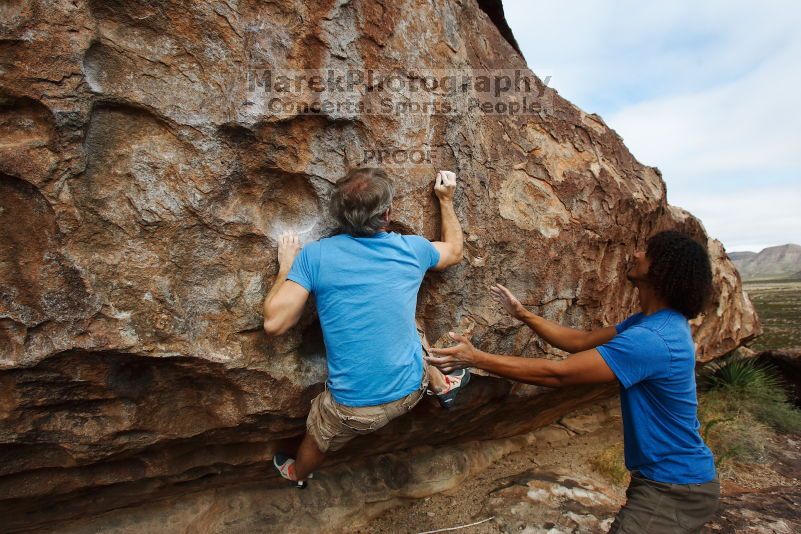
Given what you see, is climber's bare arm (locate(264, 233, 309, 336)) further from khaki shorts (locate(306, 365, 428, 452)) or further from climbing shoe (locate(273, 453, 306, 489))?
climbing shoe (locate(273, 453, 306, 489))

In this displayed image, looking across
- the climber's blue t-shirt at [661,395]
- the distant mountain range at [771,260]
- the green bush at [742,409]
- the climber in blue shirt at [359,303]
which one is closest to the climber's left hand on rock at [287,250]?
the climber in blue shirt at [359,303]

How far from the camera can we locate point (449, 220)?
9.94 feet

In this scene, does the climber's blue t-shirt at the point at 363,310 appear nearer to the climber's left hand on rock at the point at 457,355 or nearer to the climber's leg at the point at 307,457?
the climber's left hand on rock at the point at 457,355

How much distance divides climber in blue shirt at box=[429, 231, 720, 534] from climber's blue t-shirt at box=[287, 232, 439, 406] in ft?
1.05

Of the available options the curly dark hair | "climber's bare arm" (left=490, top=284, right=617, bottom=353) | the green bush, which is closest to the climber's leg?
"climber's bare arm" (left=490, top=284, right=617, bottom=353)

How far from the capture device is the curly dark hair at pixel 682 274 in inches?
98.5

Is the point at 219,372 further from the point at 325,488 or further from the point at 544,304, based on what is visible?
the point at 544,304

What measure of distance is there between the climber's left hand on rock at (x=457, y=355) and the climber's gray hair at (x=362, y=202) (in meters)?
0.71

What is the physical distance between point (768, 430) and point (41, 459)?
25.1 feet

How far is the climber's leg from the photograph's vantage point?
2.73m

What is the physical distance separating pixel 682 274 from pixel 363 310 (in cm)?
159

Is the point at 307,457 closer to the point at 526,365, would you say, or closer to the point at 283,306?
the point at 283,306

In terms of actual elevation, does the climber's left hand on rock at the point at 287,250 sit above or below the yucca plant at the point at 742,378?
above

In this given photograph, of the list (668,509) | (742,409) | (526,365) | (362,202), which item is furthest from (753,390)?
(362,202)
